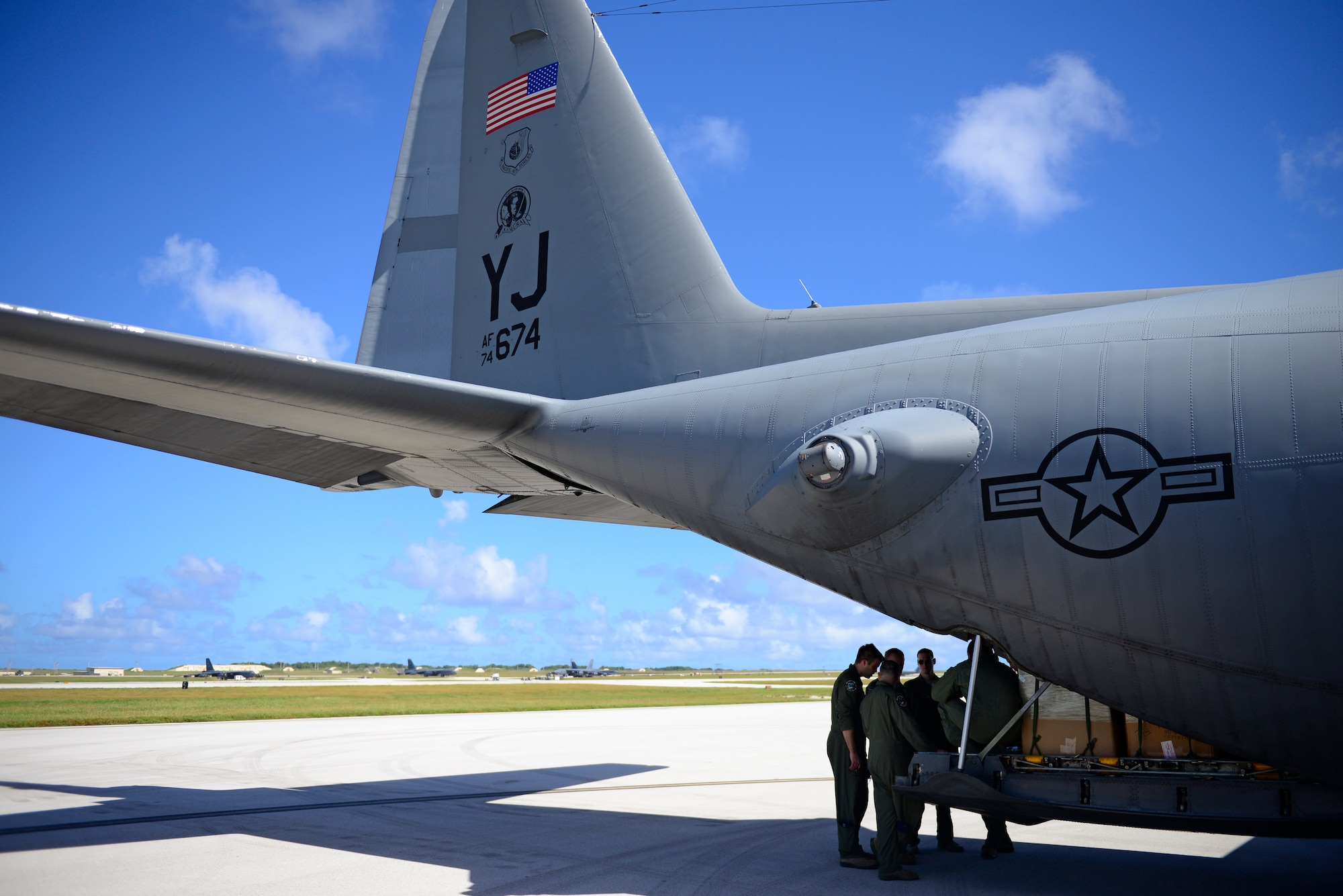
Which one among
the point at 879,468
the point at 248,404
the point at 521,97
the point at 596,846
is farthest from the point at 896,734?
the point at 521,97

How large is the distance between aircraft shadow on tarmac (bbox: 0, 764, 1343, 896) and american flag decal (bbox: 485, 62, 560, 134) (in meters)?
8.32

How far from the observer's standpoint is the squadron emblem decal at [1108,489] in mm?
5906

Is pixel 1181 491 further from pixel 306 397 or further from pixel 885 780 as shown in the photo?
pixel 306 397

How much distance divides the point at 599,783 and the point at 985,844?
678 centimetres

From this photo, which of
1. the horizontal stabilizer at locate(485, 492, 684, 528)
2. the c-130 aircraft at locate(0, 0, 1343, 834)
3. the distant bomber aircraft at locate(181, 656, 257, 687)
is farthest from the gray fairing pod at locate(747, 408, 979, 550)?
the distant bomber aircraft at locate(181, 656, 257, 687)

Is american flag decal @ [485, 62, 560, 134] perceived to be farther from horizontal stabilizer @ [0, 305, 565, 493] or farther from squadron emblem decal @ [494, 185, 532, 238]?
horizontal stabilizer @ [0, 305, 565, 493]

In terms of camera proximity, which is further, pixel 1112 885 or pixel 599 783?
pixel 599 783

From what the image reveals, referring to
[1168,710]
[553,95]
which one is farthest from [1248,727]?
[553,95]

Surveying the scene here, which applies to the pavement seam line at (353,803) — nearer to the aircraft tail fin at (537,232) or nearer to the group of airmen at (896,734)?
the group of airmen at (896,734)

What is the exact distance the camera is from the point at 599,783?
14.0 meters

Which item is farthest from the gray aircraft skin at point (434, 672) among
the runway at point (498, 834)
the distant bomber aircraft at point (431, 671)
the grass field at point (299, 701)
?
the runway at point (498, 834)

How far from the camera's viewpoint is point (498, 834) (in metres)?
9.79

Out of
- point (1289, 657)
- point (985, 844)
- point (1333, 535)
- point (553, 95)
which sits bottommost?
point (985, 844)

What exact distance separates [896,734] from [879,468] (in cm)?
257
